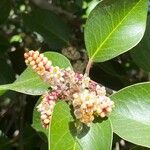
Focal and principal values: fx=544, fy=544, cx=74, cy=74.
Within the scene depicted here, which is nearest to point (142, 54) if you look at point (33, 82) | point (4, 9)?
point (33, 82)

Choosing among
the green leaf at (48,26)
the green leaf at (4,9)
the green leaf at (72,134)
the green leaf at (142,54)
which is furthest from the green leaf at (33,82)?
the green leaf at (4,9)

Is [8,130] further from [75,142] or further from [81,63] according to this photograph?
[75,142]

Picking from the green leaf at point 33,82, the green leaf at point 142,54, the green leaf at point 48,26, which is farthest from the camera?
the green leaf at point 48,26

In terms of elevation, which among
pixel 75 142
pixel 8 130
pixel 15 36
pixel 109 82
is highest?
pixel 75 142

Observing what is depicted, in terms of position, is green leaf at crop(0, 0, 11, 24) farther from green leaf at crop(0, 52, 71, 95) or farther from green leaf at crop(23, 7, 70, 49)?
green leaf at crop(0, 52, 71, 95)

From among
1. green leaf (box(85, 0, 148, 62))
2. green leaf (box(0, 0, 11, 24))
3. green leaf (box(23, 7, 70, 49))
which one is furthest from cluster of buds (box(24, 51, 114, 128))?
green leaf (box(0, 0, 11, 24))

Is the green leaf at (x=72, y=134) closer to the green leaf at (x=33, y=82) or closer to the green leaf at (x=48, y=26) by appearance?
the green leaf at (x=33, y=82)

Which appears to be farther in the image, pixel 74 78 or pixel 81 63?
pixel 81 63

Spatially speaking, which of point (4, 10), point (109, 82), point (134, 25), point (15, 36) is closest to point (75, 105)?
point (134, 25)
